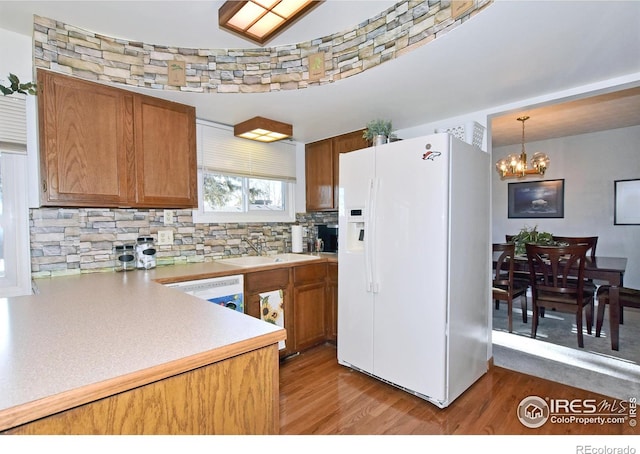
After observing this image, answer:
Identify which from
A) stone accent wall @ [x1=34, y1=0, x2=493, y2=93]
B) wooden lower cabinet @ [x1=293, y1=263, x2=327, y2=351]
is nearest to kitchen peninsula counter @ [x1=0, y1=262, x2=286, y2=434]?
stone accent wall @ [x1=34, y1=0, x2=493, y2=93]

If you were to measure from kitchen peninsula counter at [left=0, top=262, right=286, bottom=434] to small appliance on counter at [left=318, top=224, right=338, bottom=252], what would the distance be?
7.37ft

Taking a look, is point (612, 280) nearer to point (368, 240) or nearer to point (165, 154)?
point (368, 240)

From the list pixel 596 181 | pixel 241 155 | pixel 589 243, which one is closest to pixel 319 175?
pixel 241 155

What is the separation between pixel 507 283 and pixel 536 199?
2349mm

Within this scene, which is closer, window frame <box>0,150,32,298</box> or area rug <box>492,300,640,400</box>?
window frame <box>0,150,32,298</box>

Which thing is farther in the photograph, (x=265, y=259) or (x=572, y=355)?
(x=265, y=259)

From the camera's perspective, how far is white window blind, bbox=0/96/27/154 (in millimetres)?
1857

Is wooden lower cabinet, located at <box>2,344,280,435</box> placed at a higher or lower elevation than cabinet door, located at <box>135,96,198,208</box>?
lower

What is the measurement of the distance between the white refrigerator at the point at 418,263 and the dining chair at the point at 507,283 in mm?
1114

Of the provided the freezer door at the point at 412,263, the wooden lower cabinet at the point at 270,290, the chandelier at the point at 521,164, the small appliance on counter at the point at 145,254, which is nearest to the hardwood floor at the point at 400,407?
the freezer door at the point at 412,263

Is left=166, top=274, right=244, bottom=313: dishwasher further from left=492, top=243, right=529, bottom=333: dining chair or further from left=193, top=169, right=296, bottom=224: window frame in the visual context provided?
left=492, top=243, right=529, bottom=333: dining chair

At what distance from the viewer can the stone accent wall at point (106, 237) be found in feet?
6.88

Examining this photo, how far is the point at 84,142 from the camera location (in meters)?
1.98
